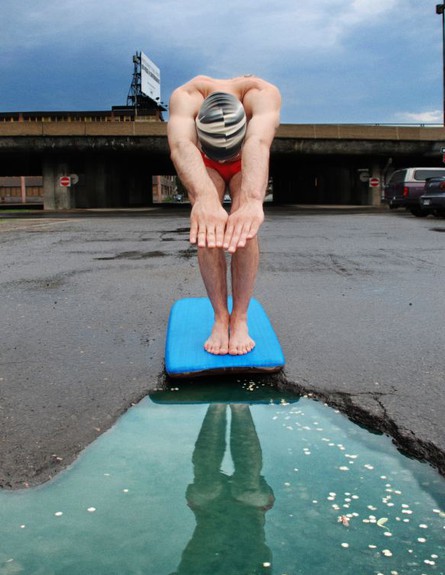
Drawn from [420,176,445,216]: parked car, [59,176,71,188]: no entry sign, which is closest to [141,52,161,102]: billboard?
[59,176,71,188]: no entry sign

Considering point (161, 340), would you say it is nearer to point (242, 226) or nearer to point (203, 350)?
point (203, 350)

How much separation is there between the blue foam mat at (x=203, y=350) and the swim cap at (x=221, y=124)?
1072 mm

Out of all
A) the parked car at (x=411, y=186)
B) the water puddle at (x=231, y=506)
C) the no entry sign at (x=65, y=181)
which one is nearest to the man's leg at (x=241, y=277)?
the water puddle at (x=231, y=506)

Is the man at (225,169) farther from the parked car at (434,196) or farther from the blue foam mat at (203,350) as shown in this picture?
the parked car at (434,196)

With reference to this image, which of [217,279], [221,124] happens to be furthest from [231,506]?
[221,124]

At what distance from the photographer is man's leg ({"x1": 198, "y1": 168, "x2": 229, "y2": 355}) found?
3.39 m

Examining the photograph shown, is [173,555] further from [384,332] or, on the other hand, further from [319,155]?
[319,155]

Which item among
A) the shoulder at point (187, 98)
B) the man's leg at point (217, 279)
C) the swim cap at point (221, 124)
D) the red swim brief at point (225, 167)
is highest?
the shoulder at point (187, 98)

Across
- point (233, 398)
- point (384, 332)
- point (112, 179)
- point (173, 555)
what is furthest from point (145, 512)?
point (112, 179)

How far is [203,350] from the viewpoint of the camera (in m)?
3.31

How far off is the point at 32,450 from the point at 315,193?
42.4 meters

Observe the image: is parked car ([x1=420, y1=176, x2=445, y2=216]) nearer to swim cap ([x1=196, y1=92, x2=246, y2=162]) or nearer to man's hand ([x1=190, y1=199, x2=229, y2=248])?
swim cap ([x1=196, y1=92, x2=246, y2=162])

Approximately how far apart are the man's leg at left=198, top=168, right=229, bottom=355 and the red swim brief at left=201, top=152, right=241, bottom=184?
24mm

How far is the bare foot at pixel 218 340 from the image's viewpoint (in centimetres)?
327
